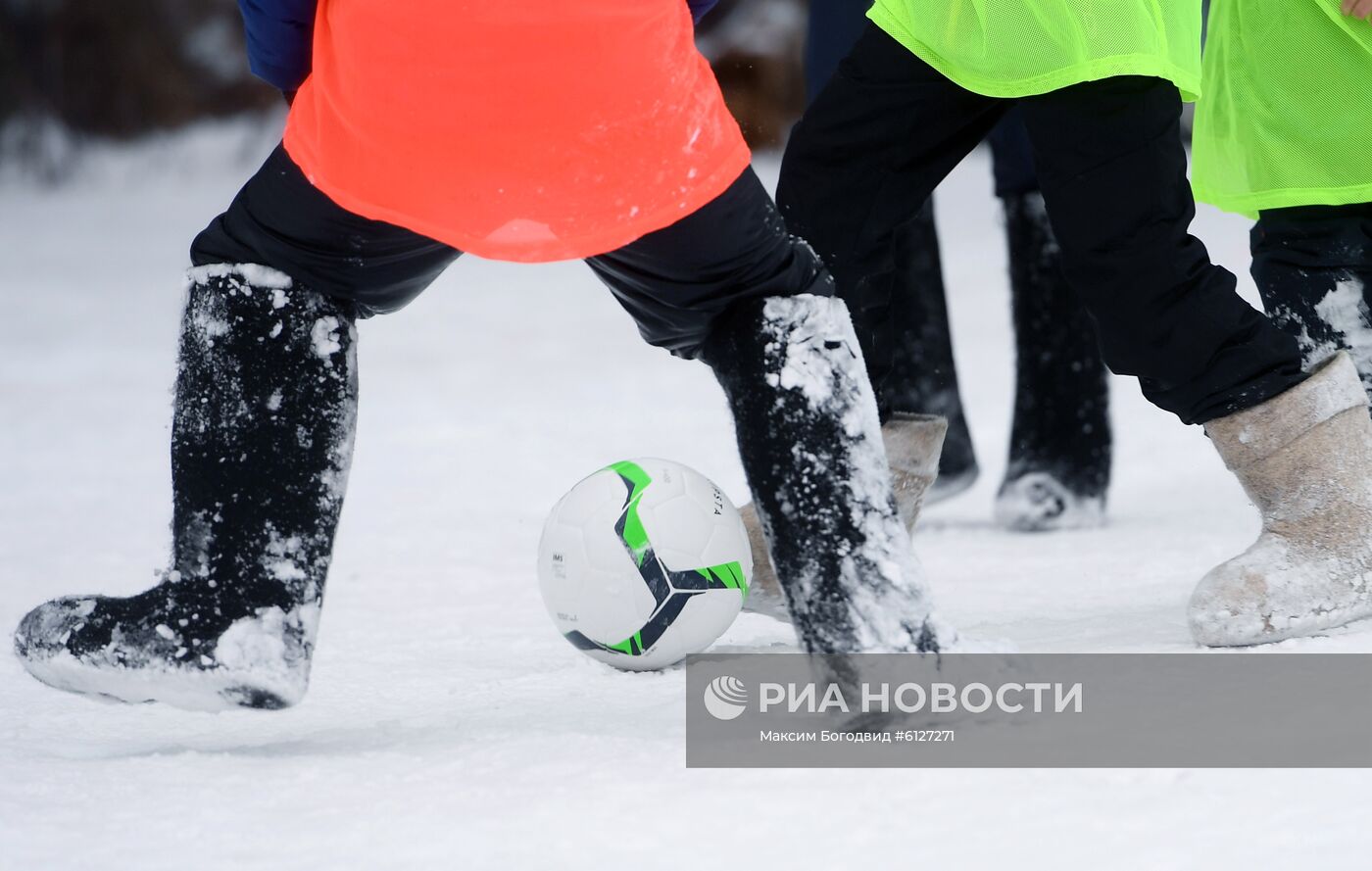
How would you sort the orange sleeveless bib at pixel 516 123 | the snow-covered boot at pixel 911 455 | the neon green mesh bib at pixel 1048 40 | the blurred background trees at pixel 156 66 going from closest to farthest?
the orange sleeveless bib at pixel 516 123 → the neon green mesh bib at pixel 1048 40 → the snow-covered boot at pixel 911 455 → the blurred background trees at pixel 156 66

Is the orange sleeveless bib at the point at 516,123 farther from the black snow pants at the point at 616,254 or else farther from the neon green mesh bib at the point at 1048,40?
the neon green mesh bib at the point at 1048,40

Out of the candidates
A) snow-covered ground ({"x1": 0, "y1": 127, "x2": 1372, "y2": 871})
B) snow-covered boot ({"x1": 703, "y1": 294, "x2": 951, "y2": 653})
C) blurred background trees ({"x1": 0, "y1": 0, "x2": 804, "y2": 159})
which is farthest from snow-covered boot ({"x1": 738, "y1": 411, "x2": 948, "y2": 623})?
blurred background trees ({"x1": 0, "y1": 0, "x2": 804, "y2": 159})

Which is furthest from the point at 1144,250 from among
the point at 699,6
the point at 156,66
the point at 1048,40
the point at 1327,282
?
the point at 156,66

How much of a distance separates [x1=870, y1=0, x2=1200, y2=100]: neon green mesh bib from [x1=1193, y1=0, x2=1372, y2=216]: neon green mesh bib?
1.04ft

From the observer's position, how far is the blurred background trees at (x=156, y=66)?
923cm

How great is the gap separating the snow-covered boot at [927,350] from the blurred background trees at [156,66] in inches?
234

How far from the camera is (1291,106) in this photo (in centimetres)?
223

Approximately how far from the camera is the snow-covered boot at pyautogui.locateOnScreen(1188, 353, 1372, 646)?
189 cm

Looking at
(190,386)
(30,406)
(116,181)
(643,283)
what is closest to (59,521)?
(30,406)

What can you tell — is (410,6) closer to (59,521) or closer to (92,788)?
(92,788)

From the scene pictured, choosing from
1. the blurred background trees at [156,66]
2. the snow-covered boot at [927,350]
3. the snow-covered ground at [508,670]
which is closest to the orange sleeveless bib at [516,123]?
the snow-covered ground at [508,670]

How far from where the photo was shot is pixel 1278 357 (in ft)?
6.33

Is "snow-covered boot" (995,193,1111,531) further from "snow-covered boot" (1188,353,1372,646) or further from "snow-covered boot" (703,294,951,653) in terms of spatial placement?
"snow-covered boot" (703,294,951,653)

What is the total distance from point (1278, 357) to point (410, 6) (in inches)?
45.4
